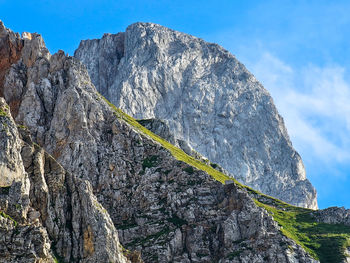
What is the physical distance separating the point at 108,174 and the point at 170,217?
62.3ft

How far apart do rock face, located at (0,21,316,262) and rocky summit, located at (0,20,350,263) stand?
224 mm

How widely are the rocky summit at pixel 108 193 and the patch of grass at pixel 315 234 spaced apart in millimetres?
285

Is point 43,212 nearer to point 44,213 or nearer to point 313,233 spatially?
point 44,213

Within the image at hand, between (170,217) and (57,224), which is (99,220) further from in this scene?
(170,217)

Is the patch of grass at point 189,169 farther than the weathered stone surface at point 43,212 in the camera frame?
Yes

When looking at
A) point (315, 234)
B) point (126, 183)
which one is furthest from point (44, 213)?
point (315, 234)

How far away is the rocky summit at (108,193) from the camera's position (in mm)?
79750


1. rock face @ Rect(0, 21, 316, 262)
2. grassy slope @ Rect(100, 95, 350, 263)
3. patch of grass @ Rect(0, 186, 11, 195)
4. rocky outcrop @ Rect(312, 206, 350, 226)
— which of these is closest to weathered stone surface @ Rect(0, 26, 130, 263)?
patch of grass @ Rect(0, 186, 11, 195)

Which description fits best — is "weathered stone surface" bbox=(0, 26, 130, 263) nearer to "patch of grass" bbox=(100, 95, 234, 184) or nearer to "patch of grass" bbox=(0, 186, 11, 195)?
"patch of grass" bbox=(0, 186, 11, 195)

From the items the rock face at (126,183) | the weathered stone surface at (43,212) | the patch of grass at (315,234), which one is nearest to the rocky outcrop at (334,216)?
the patch of grass at (315,234)

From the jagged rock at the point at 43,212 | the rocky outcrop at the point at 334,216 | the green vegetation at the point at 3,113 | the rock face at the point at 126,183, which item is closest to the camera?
the jagged rock at the point at 43,212

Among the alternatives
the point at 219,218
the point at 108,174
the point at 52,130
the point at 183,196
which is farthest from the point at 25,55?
the point at 219,218

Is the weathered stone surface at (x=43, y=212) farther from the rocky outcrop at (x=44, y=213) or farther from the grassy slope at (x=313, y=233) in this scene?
the grassy slope at (x=313, y=233)

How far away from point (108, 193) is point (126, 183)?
16.4ft
